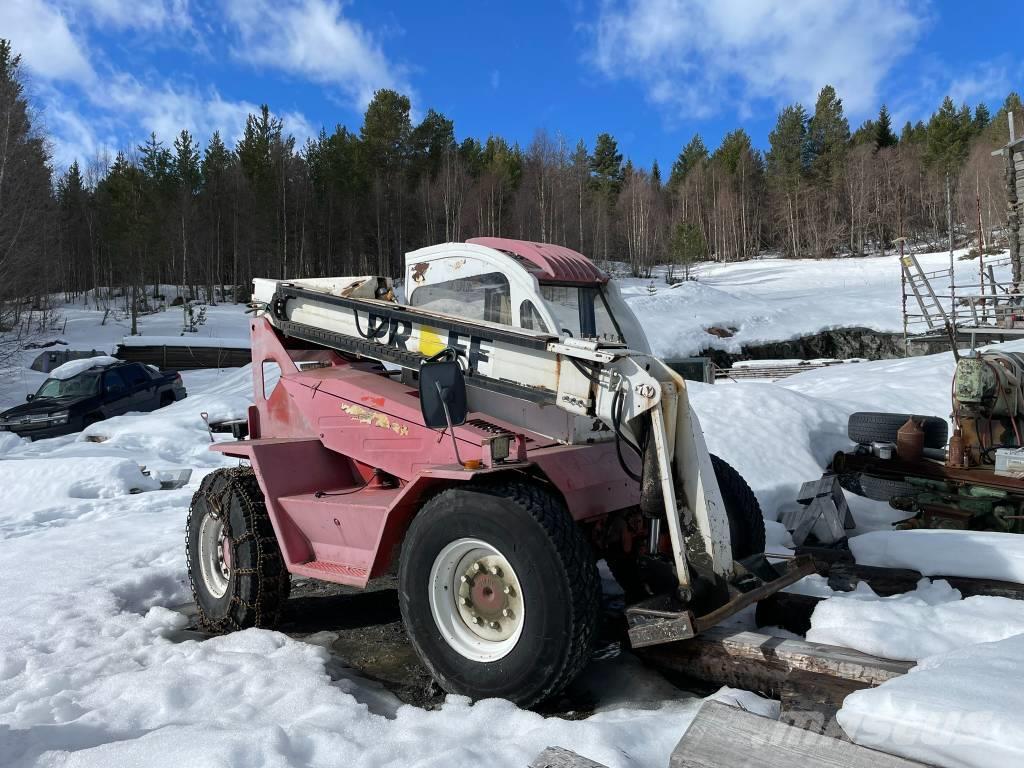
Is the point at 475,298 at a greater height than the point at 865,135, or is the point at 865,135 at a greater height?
the point at 865,135

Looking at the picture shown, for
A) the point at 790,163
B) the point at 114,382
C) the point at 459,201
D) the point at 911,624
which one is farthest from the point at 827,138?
the point at 911,624

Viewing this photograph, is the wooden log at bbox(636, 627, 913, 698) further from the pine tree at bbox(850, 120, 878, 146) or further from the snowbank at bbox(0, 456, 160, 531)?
the pine tree at bbox(850, 120, 878, 146)

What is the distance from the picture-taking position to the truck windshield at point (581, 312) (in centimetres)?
436

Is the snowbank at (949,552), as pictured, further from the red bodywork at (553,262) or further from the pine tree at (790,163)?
the pine tree at (790,163)

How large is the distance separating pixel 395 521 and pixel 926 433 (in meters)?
5.64

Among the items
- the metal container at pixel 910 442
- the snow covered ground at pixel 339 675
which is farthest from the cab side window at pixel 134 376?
the metal container at pixel 910 442

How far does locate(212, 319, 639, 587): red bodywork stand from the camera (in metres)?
3.86

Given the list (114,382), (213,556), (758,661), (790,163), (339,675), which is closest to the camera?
Answer: (758,661)

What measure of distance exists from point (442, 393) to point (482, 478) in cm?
49

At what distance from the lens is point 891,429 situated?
23.3 feet

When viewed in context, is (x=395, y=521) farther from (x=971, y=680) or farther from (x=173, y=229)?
(x=173, y=229)

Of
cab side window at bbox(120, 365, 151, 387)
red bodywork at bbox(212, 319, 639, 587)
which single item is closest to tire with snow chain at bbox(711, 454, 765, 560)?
red bodywork at bbox(212, 319, 639, 587)

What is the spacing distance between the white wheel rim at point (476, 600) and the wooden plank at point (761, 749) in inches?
57.0

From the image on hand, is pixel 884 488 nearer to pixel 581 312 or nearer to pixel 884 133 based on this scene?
pixel 581 312
